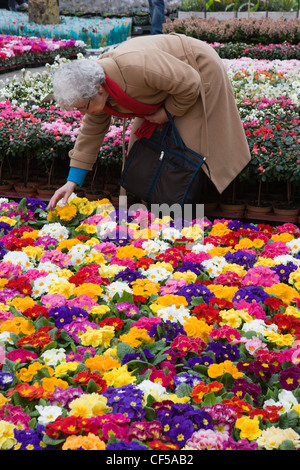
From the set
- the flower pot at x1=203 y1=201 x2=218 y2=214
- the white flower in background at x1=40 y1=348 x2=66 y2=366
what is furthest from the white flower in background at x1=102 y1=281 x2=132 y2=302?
the flower pot at x1=203 y1=201 x2=218 y2=214

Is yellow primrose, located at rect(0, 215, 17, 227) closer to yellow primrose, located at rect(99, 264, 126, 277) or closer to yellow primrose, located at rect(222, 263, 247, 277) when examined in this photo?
yellow primrose, located at rect(99, 264, 126, 277)

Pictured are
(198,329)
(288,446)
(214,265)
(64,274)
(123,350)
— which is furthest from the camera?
(214,265)

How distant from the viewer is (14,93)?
636 cm

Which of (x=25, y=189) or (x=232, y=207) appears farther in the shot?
(x=25, y=189)

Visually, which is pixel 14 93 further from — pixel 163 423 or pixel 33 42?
pixel 33 42

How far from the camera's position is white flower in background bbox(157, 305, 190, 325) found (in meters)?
2.48

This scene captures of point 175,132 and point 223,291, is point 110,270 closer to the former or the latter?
point 223,291

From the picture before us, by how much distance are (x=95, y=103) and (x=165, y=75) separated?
0.37 meters

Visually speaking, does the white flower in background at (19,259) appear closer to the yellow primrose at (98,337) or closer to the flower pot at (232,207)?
the yellow primrose at (98,337)

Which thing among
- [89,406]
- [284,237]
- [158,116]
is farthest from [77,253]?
[89,406]

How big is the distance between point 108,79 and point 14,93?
369 centimetres

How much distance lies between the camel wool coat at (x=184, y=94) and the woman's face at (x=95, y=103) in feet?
0.32

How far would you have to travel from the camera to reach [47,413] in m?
1.88
